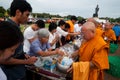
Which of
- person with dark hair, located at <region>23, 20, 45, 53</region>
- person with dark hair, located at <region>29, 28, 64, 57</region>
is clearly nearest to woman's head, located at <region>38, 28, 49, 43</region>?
person with dark hair, located at <region>29, 28, 64, 57</region>

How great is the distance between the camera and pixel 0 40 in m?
1.85

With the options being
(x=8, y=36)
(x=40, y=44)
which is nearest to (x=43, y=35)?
(x=40, y=44)

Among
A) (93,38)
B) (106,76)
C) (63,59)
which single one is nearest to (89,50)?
(93,38)

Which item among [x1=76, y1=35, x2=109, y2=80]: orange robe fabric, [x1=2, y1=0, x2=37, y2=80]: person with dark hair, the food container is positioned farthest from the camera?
[x1=76, y1=35, x2=109, y2=80]: orange robe fabric

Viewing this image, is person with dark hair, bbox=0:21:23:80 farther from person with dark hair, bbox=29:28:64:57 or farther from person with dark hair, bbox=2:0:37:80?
person with dark hair, bbox=29:28:64:57

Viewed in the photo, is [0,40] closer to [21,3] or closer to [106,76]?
[21,3]

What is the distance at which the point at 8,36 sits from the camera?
1894 millimetres

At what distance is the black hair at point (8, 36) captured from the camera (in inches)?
73.3

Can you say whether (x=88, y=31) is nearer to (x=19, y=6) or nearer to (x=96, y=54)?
(x=96, y=54)

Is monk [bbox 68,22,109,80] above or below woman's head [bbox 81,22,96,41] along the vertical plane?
below

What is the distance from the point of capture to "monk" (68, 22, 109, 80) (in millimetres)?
3545

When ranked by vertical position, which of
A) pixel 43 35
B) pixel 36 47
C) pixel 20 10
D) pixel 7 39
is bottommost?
pixel 36 47

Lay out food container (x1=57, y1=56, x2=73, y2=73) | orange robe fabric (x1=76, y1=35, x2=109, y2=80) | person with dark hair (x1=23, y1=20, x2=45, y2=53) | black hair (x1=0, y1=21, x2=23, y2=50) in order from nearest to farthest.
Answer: black hair (x1=0, y1=21, x2=23, y2=50), food container (x1=57, y1=56, x2=73, y2=73), orange robe fabric (x1=76, y1=35, x2=109, y2=80), person with dark hair (x1=23, y1=20, x2=45, y2=53)

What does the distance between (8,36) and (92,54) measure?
6.85 feet
